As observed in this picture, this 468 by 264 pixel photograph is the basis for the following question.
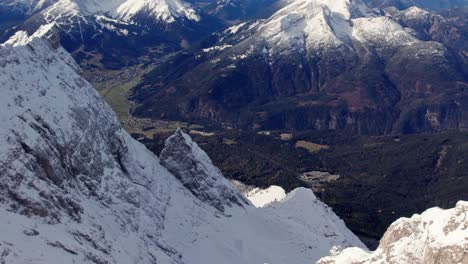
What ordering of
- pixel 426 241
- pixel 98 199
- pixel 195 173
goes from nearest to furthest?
pixel 426 241, pixel 98 199, pixel 195 173

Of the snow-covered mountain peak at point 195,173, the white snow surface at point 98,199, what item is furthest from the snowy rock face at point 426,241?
the snow-covered mountain peak at point 195,173

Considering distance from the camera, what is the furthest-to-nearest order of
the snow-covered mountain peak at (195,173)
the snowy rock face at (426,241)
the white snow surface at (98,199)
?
A: the snow-covered mountain peak at (195,173) → the white snow surface at (98,199) → the snowy rock face at (426,241)

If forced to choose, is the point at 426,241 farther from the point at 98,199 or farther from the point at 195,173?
the point at 195,173

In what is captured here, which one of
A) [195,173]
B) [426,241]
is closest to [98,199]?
[195,173]

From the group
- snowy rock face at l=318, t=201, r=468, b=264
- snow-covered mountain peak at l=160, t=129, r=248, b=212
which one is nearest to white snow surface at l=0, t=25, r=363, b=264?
snow-covered mountain peak at l=160, t=129, r=248, b=212

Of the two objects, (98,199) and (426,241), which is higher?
(98,199)

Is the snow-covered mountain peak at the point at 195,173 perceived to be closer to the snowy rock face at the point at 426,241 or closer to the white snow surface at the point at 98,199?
the white snow surface at the point at 98,199
